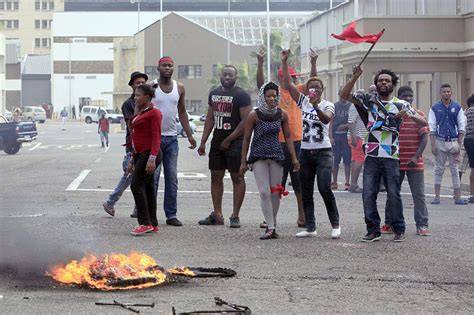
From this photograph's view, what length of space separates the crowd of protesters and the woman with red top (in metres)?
0.01

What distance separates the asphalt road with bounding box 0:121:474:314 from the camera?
7719 mm

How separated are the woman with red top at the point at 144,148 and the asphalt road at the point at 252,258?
0.82 ft

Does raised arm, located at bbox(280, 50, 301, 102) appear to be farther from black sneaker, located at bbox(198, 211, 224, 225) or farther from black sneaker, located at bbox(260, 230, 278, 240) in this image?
black sneaker, located at bbox(198, 211, 224, 225)

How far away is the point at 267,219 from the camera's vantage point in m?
11.5

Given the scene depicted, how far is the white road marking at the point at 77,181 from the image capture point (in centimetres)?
1899

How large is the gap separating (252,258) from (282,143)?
2746mm

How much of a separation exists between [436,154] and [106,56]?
92579mm

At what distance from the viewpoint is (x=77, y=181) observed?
68.0ft

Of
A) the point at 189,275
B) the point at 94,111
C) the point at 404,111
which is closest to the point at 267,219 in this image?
the point at 404,111

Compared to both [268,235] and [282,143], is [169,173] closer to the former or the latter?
[282,143]

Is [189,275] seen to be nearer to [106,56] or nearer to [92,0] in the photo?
[106,56]

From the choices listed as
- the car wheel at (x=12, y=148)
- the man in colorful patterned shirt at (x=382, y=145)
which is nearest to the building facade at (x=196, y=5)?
the car wheel at (x=12, y=148)

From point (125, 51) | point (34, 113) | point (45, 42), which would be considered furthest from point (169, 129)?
point (45, 42)

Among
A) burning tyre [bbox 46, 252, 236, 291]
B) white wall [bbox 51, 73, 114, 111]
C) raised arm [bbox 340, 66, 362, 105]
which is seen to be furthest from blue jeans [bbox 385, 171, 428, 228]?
white wall [bbox 51, 73, 114, 111]
